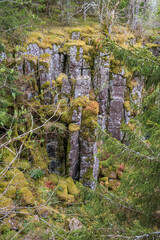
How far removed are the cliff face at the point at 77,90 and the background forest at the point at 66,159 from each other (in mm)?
95

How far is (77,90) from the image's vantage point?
8.12 meters

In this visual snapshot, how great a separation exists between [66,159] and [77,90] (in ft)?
11.7

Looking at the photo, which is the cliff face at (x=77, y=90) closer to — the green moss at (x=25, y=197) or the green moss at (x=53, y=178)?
the green moss at (x=53, y=178)

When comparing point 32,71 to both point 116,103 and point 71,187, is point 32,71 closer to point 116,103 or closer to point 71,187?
point 116,103

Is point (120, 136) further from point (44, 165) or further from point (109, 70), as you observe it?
point (44, 165)

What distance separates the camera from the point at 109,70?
12.3 m

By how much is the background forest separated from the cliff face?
0.10 metres

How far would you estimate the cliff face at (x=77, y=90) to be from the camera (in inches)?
313

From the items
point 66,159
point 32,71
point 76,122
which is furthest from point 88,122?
point 32,71

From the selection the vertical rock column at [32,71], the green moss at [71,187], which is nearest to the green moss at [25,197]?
the green moss at [71,187]

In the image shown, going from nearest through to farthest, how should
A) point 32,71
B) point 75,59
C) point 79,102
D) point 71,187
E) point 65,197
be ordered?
1. point 65,197
2. point 71,187
3. point 79,102
4. point 32,71
5. point 75,59

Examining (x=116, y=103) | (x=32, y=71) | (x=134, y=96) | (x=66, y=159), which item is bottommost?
(x=66, y=159)

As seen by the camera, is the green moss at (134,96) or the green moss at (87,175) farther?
the green moss at (134,96)

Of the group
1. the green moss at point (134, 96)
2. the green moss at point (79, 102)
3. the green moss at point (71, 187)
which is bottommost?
the green moss at point (71, 187)
